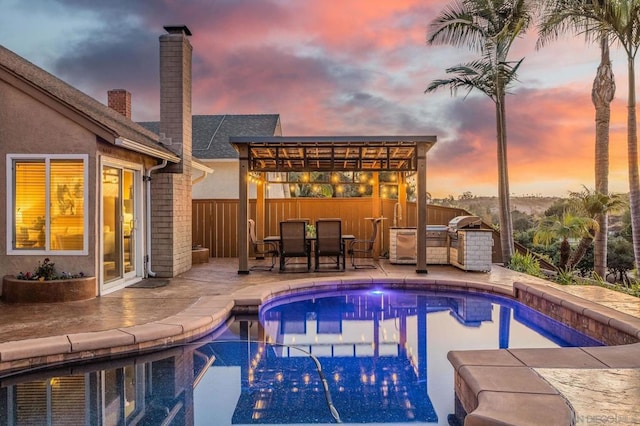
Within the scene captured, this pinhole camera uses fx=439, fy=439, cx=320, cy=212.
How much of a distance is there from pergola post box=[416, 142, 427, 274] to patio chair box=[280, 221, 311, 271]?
254 centimetres

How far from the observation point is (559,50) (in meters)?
14.2

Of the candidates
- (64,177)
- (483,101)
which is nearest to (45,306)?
(64,177)

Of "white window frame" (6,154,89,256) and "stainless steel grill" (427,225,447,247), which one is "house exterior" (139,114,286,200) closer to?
"stainless steel grill" (427,225,447,247)

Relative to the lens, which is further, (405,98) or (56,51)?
(405,98)

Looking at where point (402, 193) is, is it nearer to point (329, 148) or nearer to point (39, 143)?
point (329, 148)

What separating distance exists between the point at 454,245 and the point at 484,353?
736cm

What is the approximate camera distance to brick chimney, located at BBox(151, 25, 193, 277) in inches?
359

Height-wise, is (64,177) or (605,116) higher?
(605,116)

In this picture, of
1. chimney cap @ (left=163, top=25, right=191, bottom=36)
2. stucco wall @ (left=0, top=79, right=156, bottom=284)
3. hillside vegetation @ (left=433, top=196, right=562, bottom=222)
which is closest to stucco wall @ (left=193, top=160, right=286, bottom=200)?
chimney cap @ (left=163, top=25, right=191, bottom=36)

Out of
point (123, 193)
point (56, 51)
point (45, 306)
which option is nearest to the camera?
point (45, 306)

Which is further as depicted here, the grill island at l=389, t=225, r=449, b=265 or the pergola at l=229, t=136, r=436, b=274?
the grill island at l=389, t=225, r=449, b=265

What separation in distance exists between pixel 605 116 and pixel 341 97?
9041 mm

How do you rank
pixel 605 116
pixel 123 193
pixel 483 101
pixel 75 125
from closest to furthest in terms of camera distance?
pixel 75 125
pixel 123 193
pixel 605 116
pixel 483 101

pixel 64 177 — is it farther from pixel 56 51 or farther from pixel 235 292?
pixel 56 51
